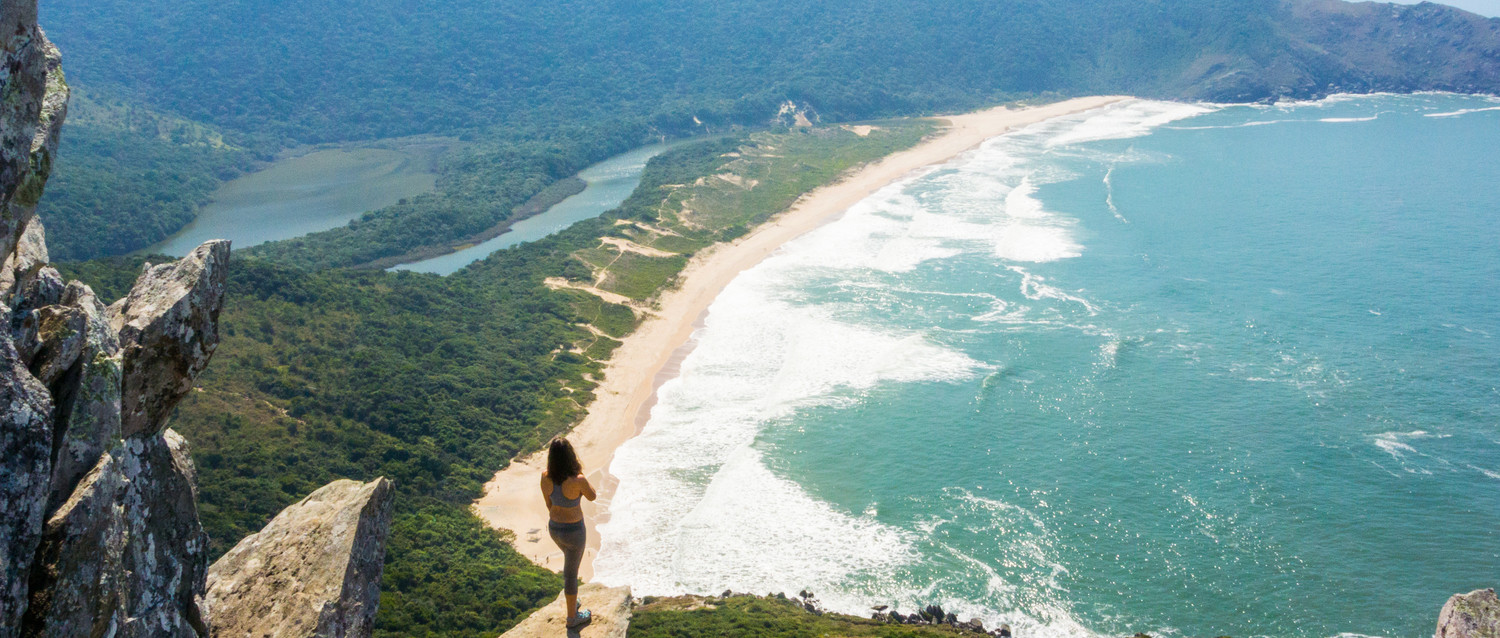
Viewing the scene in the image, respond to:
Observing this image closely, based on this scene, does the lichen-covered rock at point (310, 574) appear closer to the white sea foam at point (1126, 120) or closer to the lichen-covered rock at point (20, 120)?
the lichen-covered rock at point (20, 120)

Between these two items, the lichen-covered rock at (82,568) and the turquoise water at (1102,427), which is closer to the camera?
the lichen-covered rock at (82,568)

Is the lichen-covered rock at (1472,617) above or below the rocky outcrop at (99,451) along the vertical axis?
below

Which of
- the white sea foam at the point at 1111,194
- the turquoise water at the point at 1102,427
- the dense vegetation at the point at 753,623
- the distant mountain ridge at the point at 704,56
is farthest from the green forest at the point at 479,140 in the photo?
the white sea foam at the point at 1111,194

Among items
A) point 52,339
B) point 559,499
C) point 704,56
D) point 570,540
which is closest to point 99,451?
point 52,339

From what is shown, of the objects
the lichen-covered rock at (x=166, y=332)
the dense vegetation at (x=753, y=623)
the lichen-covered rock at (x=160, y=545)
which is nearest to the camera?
the lichen-covered rock at (x=160, y=545)

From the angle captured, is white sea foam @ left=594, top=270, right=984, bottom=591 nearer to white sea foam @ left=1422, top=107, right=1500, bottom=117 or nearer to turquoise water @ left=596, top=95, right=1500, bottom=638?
turquoise water @ left=596, top=95, right=1500, bottom=638

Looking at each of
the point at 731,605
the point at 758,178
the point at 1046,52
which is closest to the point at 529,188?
the point at 758,178

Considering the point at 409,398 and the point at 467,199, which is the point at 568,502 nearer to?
the point at 409,398
